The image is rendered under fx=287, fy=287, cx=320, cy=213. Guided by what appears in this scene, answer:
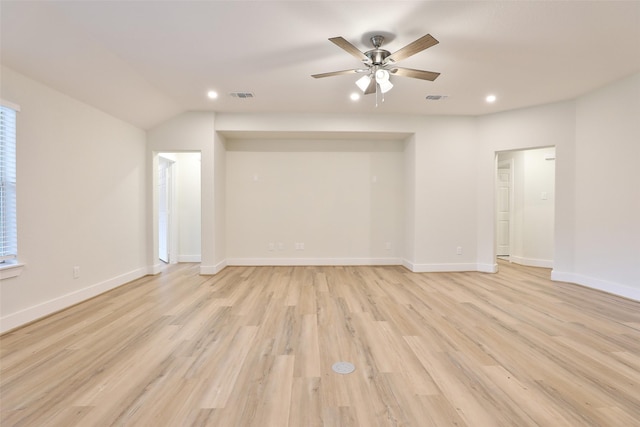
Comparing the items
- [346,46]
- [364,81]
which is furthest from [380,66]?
[346,46]

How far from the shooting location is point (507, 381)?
1.80 metres

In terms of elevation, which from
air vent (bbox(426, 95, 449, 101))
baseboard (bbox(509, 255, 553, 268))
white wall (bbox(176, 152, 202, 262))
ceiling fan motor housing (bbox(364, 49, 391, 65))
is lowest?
baseboard (bbox(509, 255, 553, 268))

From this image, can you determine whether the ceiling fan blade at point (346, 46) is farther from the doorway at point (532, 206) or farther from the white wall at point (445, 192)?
the doorway at point (532, 206)

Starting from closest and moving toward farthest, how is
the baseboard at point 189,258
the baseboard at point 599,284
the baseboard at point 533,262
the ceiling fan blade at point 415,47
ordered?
the ceiling fan blade at point 415,47 → the baseboard at point 599,284 → the baseboard at point 533,262 → the baseboard at point 189,258

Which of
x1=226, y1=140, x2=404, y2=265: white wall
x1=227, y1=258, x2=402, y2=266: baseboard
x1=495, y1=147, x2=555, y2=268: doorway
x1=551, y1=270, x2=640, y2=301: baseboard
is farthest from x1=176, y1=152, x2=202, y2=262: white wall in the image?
x1=551, y1=270, x2=640, y2=301: baseboard

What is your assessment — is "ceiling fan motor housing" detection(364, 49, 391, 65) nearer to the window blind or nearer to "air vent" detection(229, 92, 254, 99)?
"air vent" detection(229, 92, 254, 99)

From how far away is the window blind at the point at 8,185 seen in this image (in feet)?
8.56

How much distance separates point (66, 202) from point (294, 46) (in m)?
3.05

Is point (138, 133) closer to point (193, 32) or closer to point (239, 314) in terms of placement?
point (193, 32)

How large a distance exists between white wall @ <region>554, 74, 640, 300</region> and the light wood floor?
2.00ft

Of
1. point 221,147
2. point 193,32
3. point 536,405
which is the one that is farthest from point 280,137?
point 536,405

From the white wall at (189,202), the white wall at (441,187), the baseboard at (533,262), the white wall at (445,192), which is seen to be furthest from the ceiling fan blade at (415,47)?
the baseboard at (533,262)

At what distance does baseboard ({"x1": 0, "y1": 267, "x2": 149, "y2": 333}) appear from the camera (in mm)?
2591

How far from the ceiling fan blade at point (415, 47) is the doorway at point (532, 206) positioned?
3.76 meters
